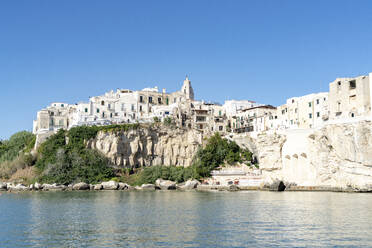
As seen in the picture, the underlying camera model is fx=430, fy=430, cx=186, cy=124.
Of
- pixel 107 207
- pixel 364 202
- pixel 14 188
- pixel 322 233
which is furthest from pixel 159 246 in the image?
pixel 14 188

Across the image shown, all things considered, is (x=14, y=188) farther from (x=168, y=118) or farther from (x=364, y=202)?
(x=364, y=202)

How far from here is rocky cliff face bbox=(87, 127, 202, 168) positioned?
204ft

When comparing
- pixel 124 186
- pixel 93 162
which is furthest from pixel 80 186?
pixel 124 186

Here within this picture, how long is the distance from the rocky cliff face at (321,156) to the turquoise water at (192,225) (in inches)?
443

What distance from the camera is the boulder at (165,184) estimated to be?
183ft

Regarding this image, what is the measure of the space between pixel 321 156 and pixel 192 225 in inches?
1153

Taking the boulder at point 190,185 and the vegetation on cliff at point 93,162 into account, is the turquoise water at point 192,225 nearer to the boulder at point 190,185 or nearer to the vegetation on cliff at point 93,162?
the boulder at point 190,185

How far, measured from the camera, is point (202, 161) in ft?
190

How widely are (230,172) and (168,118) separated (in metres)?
15.7

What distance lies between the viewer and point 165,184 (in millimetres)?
56312

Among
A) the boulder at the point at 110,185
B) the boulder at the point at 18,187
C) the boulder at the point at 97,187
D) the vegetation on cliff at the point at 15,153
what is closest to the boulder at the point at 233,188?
the boulder at the point at 110,185

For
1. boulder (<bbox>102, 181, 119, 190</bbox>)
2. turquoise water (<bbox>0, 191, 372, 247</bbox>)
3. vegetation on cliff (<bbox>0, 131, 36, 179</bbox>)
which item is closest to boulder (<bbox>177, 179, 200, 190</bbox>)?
boulder (<bbox>102, 181, 119, 190</bbox>)

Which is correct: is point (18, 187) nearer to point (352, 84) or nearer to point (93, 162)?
point (93, 162)

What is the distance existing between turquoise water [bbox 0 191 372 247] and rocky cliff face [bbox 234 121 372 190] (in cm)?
1125
